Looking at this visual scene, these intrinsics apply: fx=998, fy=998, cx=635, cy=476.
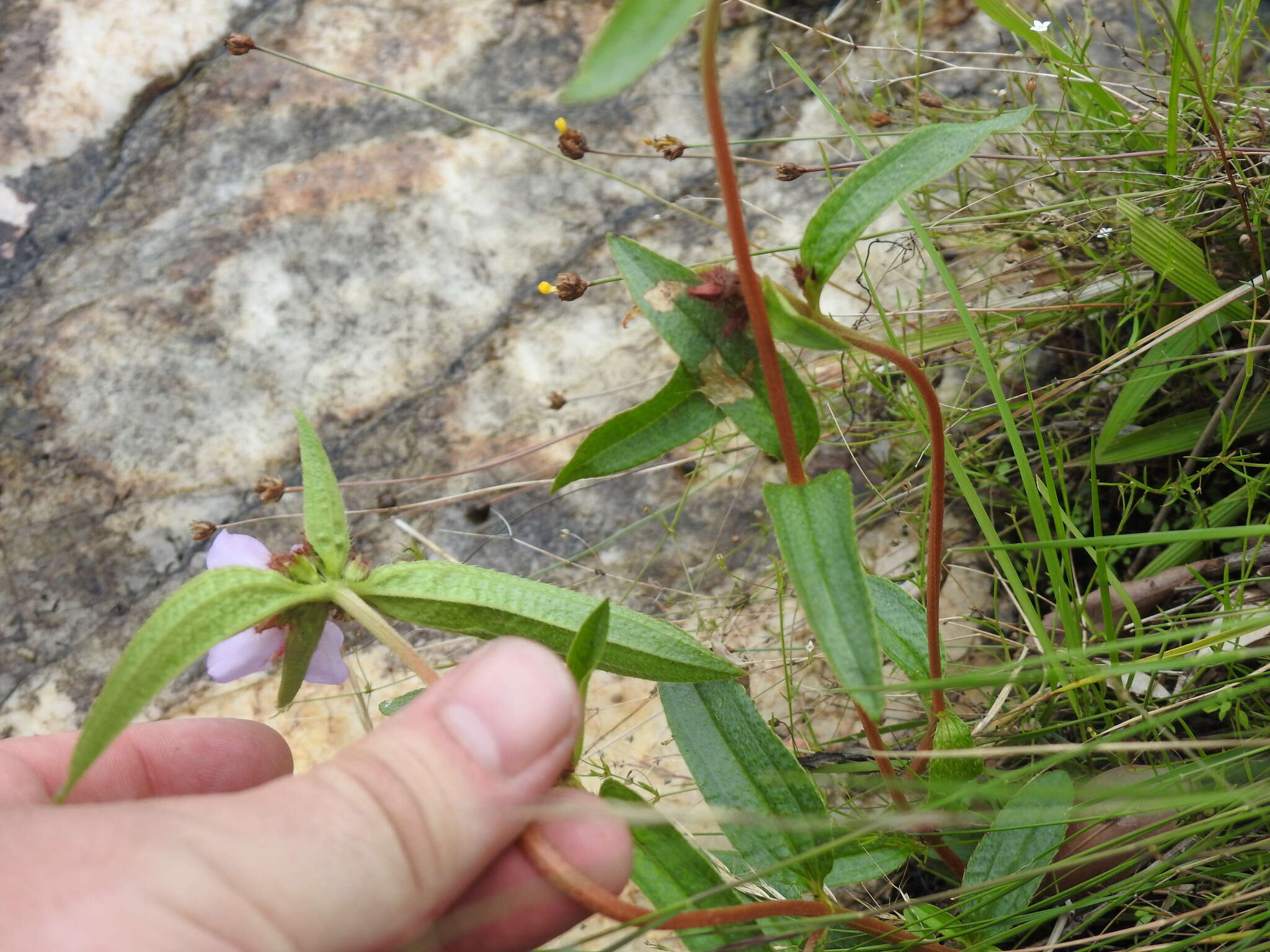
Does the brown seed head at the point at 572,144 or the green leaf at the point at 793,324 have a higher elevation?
the brown seed head at the point at 572,144

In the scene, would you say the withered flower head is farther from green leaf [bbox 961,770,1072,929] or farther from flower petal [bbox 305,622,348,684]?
green leaf [bbox 961,770,1072,929]

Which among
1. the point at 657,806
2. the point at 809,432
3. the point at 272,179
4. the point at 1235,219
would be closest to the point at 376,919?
the point at 809,432

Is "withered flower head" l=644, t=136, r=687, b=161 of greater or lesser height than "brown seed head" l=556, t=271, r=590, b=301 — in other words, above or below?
above

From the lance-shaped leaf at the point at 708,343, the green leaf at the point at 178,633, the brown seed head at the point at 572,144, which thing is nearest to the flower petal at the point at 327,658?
the green leaf at the point at 178,633

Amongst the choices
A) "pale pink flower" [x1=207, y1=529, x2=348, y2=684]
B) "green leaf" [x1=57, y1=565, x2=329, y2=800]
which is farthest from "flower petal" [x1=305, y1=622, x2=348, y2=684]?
"green leaf" [x1=57, y1=565, x2=329, y2=800]

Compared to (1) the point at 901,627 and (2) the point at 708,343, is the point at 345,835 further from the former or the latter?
(1) the point at 901,627

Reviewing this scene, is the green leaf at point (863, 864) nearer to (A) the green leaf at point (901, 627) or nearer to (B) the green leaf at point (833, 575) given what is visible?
(A) the green leaf at point (901, 627)

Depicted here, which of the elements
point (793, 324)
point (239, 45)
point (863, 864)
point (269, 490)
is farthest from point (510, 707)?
point (239, 45)
